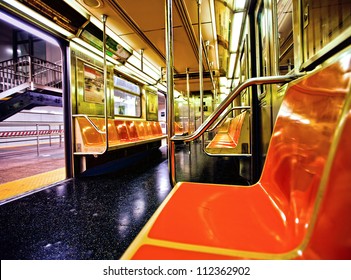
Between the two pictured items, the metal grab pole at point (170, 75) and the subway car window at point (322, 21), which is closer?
the subway car window at point (322, 21)

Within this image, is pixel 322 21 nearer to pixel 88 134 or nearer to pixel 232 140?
pixel 232 140

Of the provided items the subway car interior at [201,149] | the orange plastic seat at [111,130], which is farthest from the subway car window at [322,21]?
the orange plastic seat at [111,130]

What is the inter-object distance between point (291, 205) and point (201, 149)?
2100mm

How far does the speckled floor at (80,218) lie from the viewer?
127 cm

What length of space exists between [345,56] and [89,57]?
3.99 m

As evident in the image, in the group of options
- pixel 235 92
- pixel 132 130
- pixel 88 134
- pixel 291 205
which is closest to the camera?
pixel 291 205

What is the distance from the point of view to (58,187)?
266cm

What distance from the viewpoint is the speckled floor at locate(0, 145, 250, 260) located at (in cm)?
127

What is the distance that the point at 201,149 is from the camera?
272cm

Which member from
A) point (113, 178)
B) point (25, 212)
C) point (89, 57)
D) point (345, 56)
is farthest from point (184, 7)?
point (25, 212)

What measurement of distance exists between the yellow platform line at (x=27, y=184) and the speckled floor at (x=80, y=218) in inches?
9.0

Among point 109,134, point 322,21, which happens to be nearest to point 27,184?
point 109,134

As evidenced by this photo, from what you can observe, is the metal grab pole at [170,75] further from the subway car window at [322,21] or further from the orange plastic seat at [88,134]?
the orange plastic seat at [88,134]

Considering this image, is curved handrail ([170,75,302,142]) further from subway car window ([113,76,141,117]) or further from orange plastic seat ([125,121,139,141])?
subway car window ([113,76,141,117])
